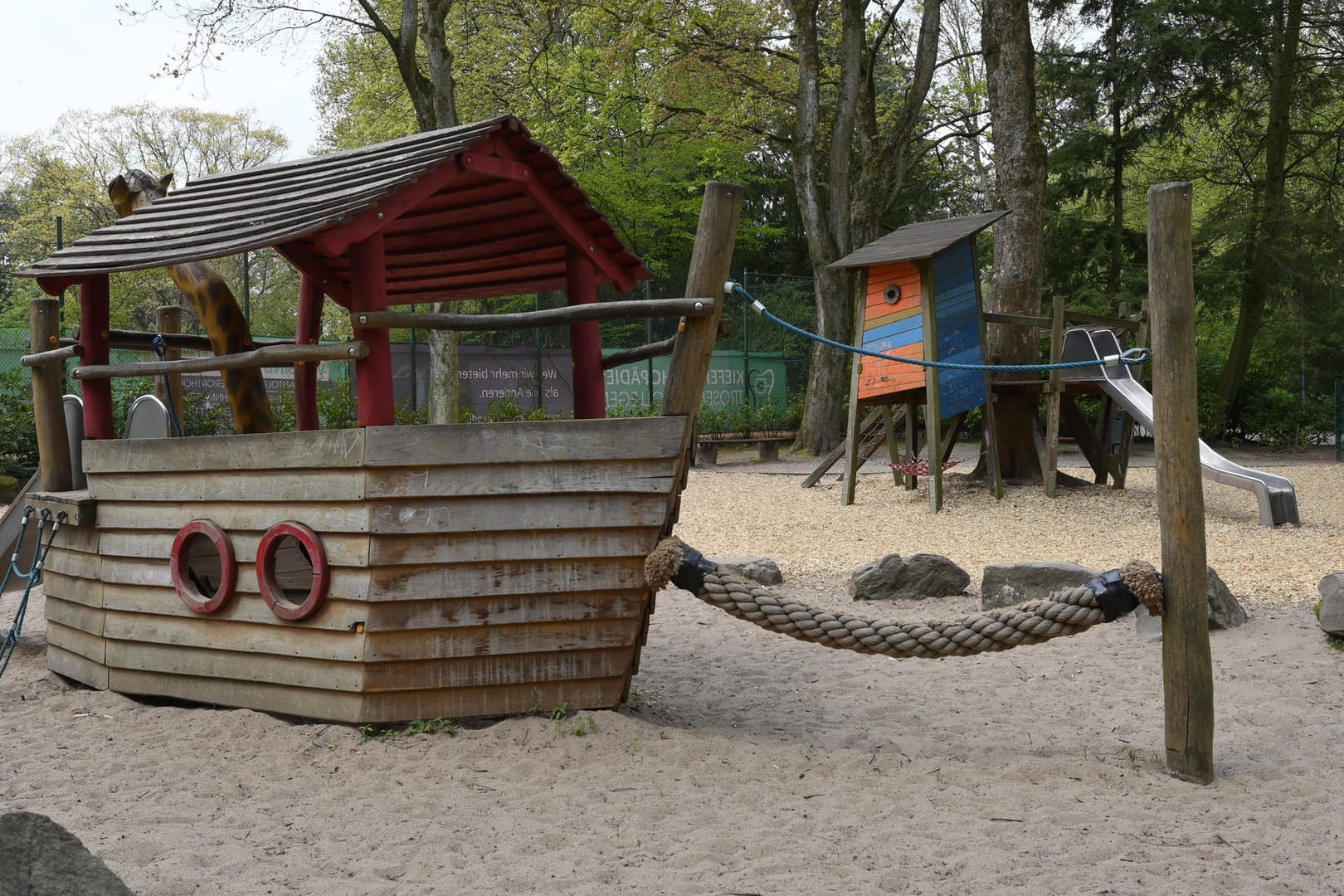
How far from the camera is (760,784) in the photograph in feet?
12.8

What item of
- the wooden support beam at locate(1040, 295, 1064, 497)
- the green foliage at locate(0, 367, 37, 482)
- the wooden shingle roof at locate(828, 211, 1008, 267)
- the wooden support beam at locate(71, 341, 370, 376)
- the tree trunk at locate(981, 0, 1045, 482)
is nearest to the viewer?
the wooden support beam at locate(71, 341, 370, 376)

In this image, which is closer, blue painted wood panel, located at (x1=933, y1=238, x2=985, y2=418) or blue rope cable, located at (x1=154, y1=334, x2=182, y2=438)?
blue rope cable, located at (x1=154, y1=334, x2=182, y2=438)

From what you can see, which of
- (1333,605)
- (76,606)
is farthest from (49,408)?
(1333,605)

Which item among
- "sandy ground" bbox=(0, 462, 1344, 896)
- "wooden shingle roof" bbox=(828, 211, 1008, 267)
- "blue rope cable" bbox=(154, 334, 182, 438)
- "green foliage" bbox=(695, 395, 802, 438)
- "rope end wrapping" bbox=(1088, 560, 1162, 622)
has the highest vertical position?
"wooden shingle roof" bbox=(828, 211, 1008, 267)

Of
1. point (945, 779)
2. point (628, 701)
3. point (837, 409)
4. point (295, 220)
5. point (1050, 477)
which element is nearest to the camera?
point (945, 779)

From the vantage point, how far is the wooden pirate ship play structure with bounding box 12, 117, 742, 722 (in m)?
4.17

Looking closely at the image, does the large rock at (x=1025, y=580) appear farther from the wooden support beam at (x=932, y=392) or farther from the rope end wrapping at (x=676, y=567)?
the wooden support beam at (x=932, y=392)

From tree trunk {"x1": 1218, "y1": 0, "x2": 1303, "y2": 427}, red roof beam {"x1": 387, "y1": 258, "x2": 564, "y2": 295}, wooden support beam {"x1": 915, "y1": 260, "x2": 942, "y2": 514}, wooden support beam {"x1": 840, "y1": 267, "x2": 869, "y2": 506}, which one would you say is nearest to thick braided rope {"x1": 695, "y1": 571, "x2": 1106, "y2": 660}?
red roof beam {"x1": 387, "y1": 258, "x2": 564, "y2": 295}

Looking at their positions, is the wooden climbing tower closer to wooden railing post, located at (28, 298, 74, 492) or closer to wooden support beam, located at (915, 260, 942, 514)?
wooden support beam, located at (915, 260, 942, 514)

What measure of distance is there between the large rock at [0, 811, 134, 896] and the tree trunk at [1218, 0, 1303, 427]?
1933cm

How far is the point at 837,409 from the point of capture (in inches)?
698

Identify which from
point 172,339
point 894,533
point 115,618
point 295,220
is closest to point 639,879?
point 295,220

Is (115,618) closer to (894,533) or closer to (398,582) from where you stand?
(398,582)

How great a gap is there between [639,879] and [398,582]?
1558 mm
